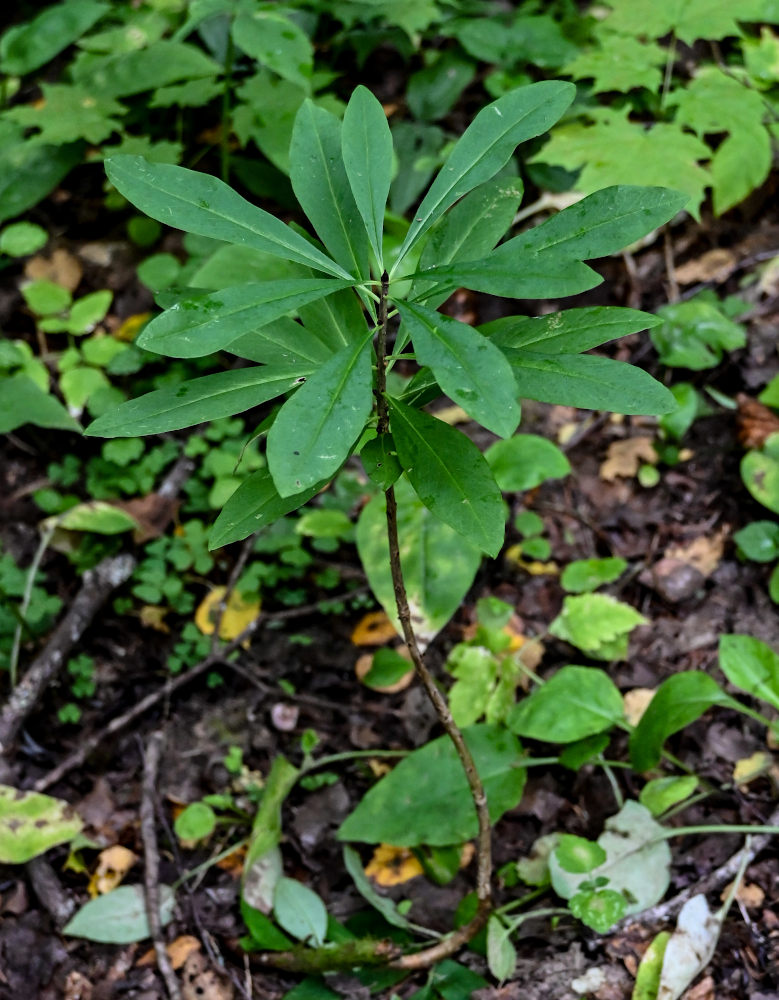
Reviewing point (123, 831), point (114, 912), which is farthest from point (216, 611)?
point (114, 912)

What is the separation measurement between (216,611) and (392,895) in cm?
109

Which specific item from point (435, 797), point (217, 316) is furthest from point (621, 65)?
point (435, 797)

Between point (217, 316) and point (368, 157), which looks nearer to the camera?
point (217, 316)

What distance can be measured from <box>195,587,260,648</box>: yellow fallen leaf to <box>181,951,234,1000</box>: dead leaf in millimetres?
953

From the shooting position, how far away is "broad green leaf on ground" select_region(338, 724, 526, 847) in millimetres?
2096

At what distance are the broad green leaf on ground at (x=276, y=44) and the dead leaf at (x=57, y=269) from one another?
4.36 feet

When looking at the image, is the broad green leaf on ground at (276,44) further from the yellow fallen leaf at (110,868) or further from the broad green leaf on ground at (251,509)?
the yellow fallen leaf at (110,868)

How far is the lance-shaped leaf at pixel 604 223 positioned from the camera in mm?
1303

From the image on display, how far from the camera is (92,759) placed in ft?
8.35

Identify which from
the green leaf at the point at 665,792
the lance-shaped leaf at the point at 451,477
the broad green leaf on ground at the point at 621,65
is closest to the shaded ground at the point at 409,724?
the green leaf at the point at 665,792

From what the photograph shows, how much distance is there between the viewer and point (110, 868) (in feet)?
7.61

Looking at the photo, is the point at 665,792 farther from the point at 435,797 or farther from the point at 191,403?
the point at 191,403

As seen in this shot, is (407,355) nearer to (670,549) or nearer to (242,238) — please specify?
(242,238)

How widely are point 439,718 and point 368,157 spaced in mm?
1170
